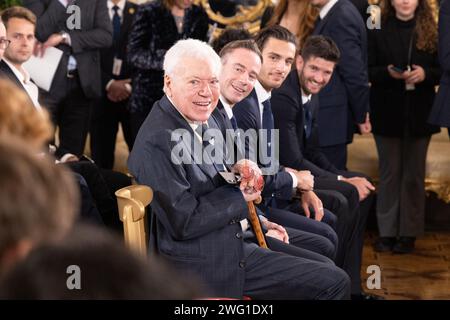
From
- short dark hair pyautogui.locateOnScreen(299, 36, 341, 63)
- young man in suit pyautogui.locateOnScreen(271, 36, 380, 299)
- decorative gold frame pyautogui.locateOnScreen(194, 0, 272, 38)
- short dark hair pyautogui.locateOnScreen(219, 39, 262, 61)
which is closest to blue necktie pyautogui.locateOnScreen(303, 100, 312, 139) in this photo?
young man in suit pyautogui.locateOnScreen(271, 36, 380, 299)

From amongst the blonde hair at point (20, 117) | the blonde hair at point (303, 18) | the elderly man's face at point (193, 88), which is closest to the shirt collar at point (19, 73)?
the elderly man's face at point (193, 88)

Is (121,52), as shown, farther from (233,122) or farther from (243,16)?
(233,122)

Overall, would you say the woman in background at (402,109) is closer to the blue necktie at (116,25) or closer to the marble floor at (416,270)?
the marble floor at (416,270)

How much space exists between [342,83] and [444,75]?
24.4 inches

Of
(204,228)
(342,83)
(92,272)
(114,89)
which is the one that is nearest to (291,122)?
(342,83)

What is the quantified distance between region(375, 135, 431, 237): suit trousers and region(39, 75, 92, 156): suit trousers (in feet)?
6.52

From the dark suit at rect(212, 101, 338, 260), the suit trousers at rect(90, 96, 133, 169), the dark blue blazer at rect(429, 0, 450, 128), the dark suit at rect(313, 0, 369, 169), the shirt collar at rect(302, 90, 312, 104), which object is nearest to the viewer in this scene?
the dark suit at rect(212, 101, 338, 260)

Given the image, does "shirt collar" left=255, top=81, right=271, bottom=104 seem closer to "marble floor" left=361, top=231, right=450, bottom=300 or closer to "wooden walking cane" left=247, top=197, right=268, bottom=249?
"wooden walking cane" left=247, top=197, right=268, bottom=249

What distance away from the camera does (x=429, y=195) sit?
6.70 m

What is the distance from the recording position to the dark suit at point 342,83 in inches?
220

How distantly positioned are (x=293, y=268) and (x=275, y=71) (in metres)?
1.25

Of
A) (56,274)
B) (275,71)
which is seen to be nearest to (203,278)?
(275,71)

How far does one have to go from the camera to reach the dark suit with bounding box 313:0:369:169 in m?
5.59

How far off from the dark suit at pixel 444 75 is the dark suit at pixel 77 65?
2.20 metres
